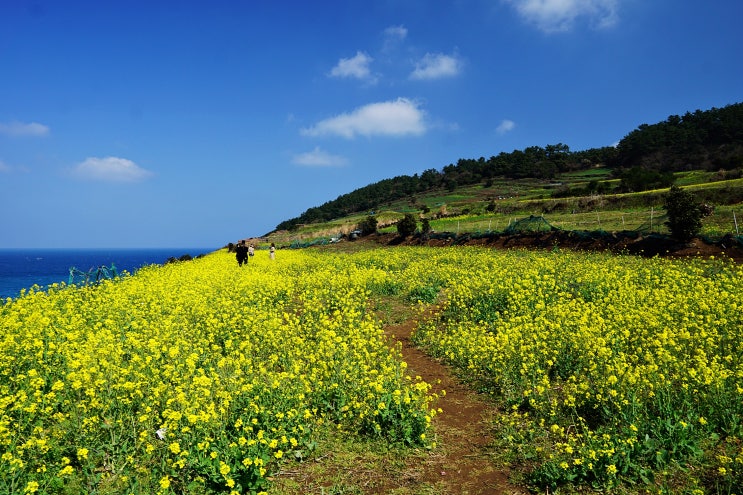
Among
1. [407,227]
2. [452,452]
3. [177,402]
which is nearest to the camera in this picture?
[452,452]

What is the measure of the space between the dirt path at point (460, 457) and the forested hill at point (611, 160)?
215 ft

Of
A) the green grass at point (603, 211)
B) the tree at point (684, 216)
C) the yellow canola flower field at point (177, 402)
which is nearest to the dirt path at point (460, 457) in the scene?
the yellow canola flower field at point (177, 402)

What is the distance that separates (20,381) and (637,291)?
517 inches

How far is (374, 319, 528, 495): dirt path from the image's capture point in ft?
16.2

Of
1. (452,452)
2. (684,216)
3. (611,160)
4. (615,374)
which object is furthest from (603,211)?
(611,160)

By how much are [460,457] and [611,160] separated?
10288 cm

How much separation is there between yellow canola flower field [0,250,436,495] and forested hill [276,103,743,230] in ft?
220

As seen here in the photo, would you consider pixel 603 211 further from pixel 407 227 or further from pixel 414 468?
pixel 414 468

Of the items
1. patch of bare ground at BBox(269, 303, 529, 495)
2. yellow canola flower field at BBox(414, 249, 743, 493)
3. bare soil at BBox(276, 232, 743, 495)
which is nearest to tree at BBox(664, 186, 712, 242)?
yellow canola flower field at BBox(414, 249, 743, 493)

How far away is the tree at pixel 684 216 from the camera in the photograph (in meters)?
18.8

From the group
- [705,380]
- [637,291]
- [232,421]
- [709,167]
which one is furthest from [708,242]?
[709,167]

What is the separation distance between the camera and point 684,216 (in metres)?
19.0

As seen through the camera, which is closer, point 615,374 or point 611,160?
point 615,374

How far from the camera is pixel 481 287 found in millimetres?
13359
